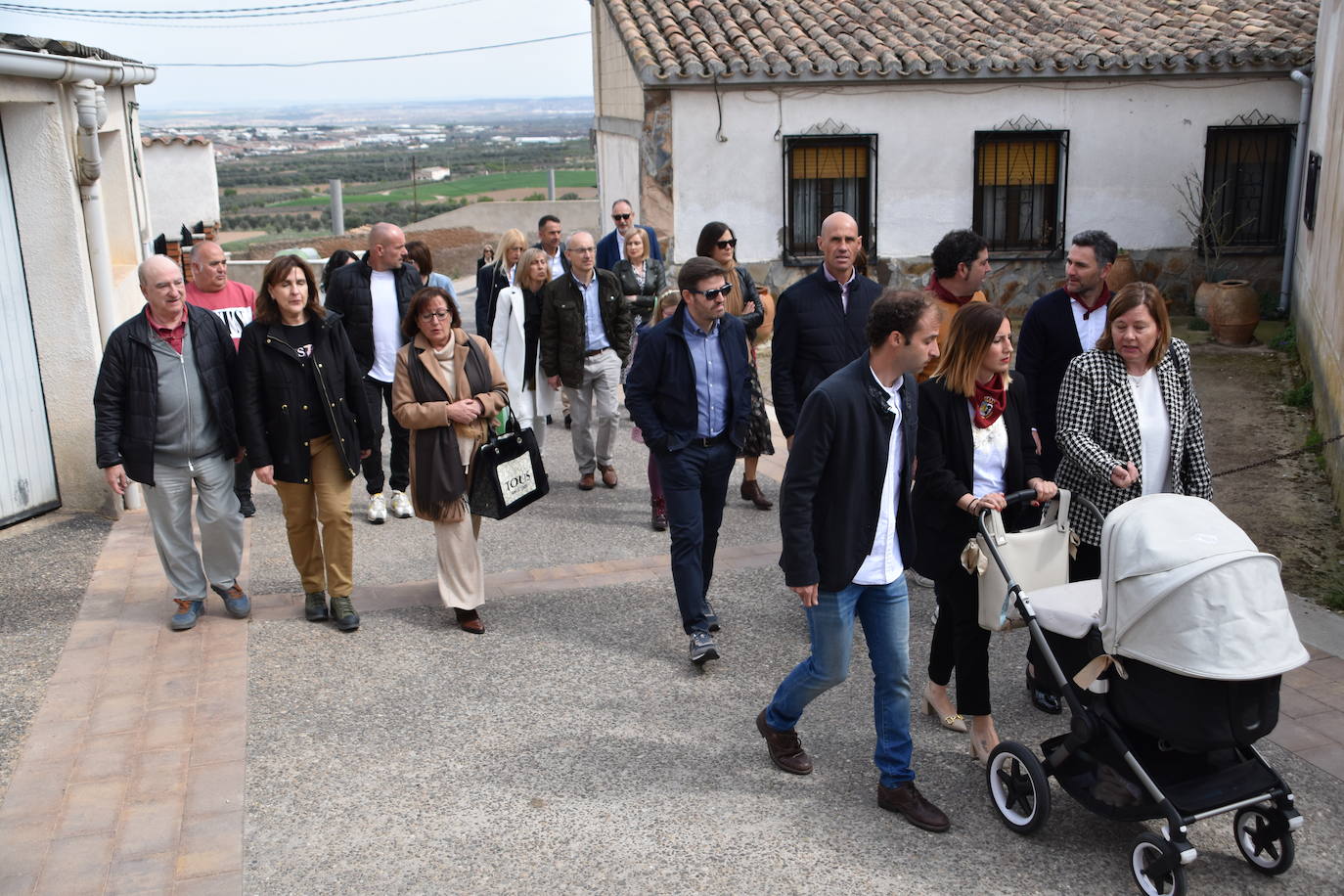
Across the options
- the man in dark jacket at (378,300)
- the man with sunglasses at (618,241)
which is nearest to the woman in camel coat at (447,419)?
the man in dark jacket at (378,300)

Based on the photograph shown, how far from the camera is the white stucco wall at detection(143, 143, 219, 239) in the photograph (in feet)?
72.2

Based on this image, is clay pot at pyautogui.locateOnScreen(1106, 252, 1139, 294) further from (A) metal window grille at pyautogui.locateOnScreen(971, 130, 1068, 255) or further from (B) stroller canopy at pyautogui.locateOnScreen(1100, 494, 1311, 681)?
(B) stroller canopy at pyautogui.locateOnScreen(1100, 494, 1311, 681)

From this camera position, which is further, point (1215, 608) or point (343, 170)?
point (343, 170)

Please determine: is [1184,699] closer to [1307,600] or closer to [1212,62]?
[1307,600]

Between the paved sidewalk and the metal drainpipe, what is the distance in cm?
1044

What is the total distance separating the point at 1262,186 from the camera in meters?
16.3

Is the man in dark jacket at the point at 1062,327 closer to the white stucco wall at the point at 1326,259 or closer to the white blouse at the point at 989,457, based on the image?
the white blouse at the point at 989,457

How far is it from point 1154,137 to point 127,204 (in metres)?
12.4

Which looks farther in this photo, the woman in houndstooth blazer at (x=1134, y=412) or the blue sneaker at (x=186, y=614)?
the blue sneaker at (x=186, y=614)

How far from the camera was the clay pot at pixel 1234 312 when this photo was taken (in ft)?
47.5

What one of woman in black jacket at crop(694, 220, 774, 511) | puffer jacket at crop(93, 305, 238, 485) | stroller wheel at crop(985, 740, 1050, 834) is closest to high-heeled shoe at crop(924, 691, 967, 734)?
stroller wheel at crop(985, 740, 1050, 834)

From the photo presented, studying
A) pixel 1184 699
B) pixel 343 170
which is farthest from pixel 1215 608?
pixel 343 170

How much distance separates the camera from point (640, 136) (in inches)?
628

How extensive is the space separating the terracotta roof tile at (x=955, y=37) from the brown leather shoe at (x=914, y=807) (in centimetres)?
1200
